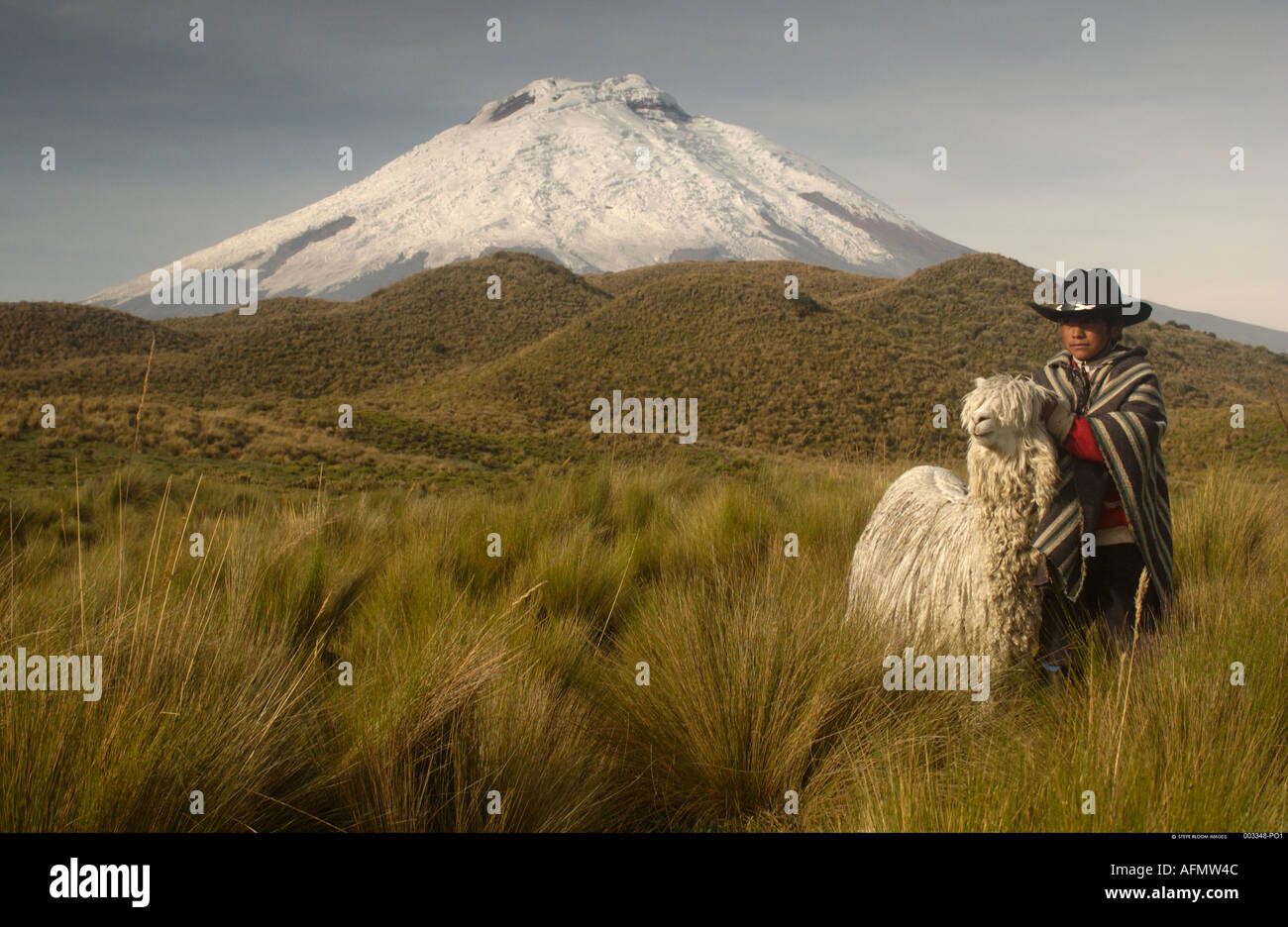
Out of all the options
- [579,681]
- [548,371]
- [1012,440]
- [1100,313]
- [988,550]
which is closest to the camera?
[1012,440]

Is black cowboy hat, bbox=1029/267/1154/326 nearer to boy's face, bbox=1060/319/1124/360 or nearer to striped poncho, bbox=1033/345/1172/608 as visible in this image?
boy's face, bbox=1060/319/1124/360

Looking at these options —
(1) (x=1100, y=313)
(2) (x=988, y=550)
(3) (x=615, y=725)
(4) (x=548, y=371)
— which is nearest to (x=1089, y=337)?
(1) (x=1100, y=313)

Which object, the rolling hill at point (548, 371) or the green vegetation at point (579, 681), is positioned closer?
the green vegetation at point (579, 681)

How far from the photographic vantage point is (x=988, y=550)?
9.32 feet

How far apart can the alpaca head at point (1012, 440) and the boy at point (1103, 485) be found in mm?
126

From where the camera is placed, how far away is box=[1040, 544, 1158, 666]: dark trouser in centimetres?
290

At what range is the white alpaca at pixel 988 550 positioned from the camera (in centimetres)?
268

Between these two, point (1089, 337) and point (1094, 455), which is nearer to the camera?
point (1094, 455)

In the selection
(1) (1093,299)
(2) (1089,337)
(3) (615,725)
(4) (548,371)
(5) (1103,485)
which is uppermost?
(4) (548,371)

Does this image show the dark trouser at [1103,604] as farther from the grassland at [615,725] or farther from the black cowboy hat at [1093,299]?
the black cowboy hat at [1093,299]

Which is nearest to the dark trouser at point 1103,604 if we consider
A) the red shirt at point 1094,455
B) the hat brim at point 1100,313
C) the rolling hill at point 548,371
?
the red shirt at point 1094,455

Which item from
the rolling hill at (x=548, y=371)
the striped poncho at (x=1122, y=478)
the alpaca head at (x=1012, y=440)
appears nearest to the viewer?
the alpaca head at (x=1012, y=440)

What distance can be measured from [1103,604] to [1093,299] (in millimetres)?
1272

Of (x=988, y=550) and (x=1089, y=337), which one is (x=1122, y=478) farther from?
(x=1089, y=337)
